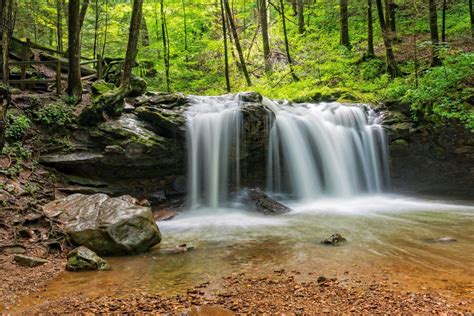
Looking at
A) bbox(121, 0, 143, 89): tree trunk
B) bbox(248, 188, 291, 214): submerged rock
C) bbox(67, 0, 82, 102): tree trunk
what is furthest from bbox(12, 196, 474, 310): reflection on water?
bbox(67, 0, 82, 102): tree trunk

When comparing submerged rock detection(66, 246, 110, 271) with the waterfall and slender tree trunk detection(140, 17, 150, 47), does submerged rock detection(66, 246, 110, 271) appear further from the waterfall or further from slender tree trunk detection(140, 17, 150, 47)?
slender tree trunk detection(140, 17, 150, 47)

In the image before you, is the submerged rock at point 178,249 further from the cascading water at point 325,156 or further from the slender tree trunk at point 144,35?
the slender tree trunk at point 144,35

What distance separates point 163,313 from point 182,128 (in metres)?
7.73

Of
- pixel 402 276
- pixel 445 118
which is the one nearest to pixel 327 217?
pixel 402 276

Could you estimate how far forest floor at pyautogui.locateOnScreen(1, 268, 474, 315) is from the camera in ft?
13.1

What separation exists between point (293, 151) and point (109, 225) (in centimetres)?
772

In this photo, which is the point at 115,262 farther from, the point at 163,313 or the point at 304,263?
the point at 304,263

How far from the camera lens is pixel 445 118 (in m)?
11.6

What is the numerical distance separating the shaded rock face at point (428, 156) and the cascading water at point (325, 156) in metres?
0.45

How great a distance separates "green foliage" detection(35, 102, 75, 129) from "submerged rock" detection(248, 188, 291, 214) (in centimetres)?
577

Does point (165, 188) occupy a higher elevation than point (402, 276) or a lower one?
higher

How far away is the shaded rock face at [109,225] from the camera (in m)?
6.41

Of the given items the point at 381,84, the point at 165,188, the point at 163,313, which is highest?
the point at 381,84

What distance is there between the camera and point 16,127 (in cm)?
945
